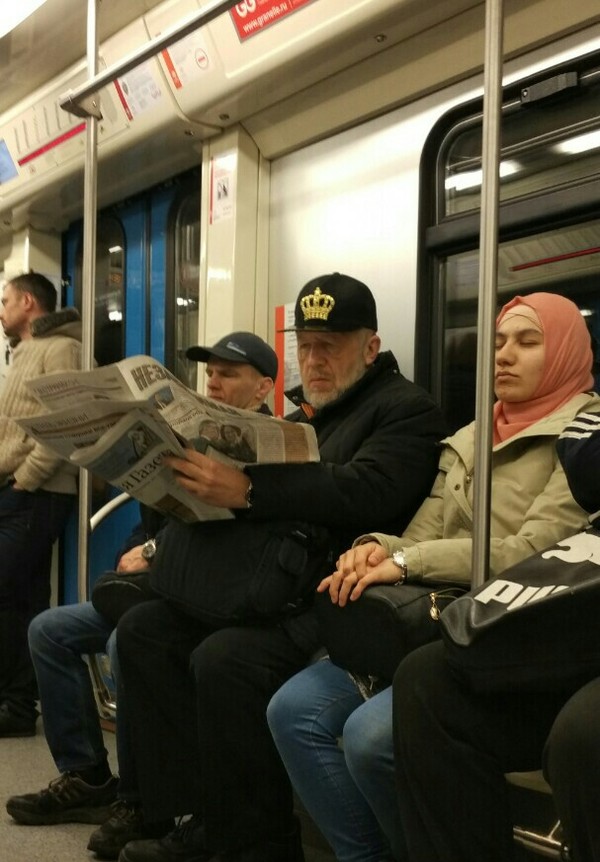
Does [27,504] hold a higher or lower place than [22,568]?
higher

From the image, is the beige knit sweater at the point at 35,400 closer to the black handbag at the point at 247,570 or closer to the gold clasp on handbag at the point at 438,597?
the black handbag at the point at 247,570

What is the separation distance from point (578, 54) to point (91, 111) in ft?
4.95

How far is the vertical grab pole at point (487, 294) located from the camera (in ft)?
5.91

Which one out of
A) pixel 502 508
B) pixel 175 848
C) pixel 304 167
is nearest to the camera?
pixel 502 508

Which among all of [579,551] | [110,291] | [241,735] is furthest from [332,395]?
[110,291]

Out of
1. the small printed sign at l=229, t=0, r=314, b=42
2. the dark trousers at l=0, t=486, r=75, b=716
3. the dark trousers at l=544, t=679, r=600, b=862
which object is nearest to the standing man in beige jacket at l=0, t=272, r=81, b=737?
the dark trousers at l=0, t=486, r=75, b=716

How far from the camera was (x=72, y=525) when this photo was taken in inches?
178

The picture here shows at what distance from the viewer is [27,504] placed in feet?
13.0

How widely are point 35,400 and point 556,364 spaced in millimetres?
2546

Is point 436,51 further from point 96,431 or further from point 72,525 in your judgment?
point 72,525

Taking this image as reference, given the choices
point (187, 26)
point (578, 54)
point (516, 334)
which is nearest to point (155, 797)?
point (516, 334)

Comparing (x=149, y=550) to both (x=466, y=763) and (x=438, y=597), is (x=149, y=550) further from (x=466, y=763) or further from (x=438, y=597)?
(x=466, y=763)

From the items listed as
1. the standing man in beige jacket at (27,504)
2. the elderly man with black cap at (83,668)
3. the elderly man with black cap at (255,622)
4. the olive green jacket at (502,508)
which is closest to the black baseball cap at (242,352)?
the elderly man with black cap at (83,668)

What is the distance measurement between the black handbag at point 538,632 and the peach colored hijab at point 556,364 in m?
0.69
